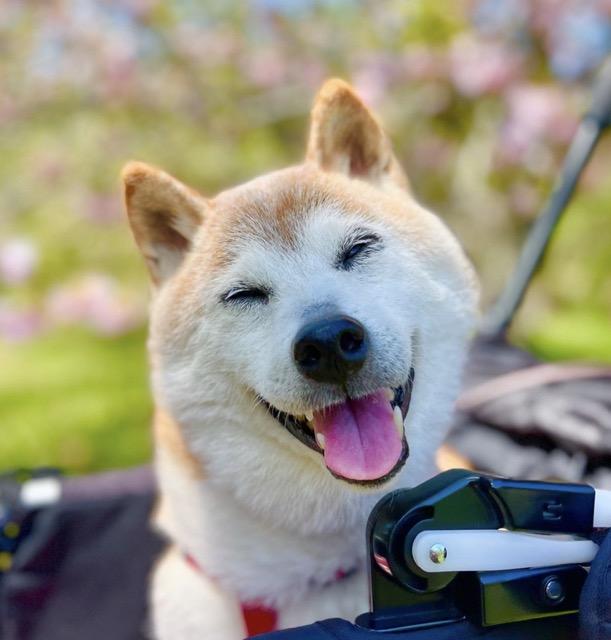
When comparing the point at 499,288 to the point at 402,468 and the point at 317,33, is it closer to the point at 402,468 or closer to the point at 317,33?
the point at 317,33

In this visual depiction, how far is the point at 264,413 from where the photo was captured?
1.06 meters

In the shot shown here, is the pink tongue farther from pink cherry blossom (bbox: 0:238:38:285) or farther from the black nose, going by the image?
pink cherry blossom (bbox: 0:238:38:285)

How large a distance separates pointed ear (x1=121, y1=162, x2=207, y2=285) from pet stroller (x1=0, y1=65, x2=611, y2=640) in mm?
680

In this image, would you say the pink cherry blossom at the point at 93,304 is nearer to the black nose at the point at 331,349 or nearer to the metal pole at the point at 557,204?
the metal pole at the point at 557,204

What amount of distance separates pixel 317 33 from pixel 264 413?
3.00 metres

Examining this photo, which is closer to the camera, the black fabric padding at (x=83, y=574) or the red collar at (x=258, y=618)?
the red collar at (x=258, y=618)

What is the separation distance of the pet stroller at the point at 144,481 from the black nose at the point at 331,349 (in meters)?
0.52

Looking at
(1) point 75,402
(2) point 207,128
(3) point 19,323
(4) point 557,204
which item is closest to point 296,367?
(4) point 557,204

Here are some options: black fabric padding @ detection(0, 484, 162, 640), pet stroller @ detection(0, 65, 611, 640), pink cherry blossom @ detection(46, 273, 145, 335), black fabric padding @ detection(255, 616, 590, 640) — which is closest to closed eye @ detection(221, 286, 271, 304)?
black fabric padding @ detection(255, 616, 590, 640)

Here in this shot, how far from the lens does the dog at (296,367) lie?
3.19ft

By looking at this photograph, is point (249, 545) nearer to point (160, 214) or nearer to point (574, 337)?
point (160, 214)

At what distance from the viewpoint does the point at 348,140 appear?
1235mm

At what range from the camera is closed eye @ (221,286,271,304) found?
3.46ft

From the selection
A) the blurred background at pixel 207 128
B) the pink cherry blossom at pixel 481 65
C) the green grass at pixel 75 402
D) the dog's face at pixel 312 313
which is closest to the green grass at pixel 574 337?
the blurred background at pixel 207 128
